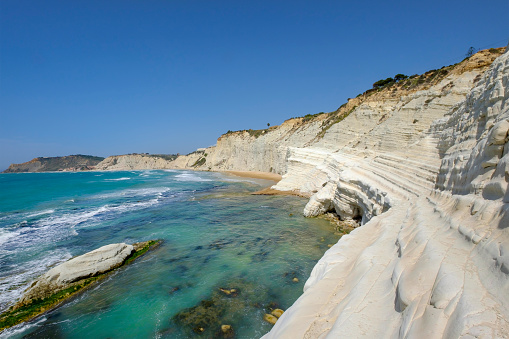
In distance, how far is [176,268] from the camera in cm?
923

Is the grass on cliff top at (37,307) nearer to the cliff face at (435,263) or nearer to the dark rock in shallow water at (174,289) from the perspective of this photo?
the dark rock in shallow water at (174,289)

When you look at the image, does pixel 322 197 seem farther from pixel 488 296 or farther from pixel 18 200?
pixel 18 200

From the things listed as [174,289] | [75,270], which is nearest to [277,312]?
[174,289]

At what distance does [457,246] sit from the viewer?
341 cm

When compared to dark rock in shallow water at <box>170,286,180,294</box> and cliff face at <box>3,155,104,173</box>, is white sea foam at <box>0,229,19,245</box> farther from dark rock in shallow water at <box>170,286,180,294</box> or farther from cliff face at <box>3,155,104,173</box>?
cliff face at <box>3,155,104,173</box>

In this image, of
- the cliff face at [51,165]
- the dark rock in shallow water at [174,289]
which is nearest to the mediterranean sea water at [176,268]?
the dark rock in shallow water at [174,289]

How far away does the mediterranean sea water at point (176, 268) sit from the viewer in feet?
20.9

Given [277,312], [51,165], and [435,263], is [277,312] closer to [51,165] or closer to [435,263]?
[435,263]

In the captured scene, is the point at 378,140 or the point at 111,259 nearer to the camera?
the point at 111,259

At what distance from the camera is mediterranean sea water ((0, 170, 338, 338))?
637cm

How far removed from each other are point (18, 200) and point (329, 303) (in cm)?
3648

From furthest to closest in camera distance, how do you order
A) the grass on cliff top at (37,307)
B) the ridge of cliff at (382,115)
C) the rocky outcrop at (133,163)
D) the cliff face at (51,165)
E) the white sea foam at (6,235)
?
the cliff face at (51,165) < the rocky outcrop at (133,163) < the ridge of cliff at (382,115) < the white sea foam at (6,235) < the grass on cliff top at (37,307)

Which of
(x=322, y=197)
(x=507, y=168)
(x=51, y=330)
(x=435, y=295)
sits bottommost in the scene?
(x=51, y=330)

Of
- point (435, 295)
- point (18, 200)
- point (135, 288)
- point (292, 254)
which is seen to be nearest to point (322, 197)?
point (292, 254)
